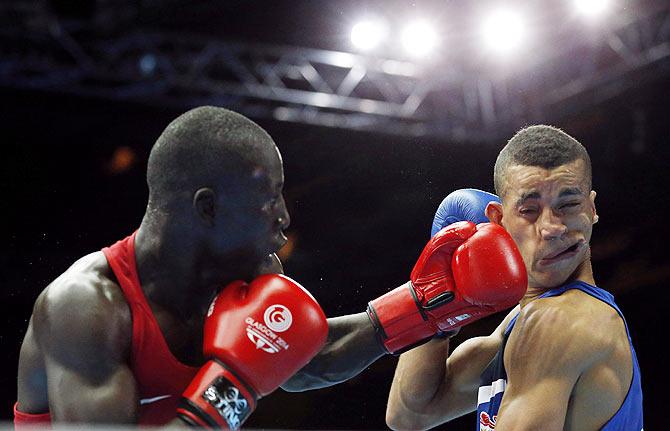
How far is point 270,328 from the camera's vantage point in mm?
2266

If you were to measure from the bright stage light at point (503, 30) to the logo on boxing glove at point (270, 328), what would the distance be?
4.89 m

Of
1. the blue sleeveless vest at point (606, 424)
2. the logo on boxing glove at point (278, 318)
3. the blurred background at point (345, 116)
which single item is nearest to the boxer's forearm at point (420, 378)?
the blue sleeveless vest at point (606, 424)

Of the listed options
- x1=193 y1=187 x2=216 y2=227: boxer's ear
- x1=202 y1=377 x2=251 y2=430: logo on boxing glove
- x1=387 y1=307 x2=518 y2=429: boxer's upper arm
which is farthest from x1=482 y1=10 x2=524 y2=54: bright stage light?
x1=202 y1=377 x2=251 y2=430: logo on boxing glove

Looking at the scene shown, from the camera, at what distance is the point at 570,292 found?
8.54ft

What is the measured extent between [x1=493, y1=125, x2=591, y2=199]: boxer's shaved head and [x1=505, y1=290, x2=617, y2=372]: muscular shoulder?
392 millimetres

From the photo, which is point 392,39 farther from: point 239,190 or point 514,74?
point 239,190

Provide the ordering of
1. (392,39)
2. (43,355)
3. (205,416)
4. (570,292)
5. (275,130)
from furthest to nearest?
1. (275,130)
2. (392,39)
3. (570,292)
4. (43,355)
5. (205,416)

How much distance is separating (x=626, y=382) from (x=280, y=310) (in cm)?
99

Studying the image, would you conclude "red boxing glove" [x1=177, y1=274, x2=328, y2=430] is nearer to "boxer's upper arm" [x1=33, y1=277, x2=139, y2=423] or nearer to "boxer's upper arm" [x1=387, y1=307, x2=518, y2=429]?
"boxer's upper arm" [x1=33, y1=277, x2=139, y2=423]

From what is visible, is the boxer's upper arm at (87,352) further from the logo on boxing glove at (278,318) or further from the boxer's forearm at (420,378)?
the boxer's forearm at (420,378)

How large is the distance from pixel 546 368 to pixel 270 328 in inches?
29.8

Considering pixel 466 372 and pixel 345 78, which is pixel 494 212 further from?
pixel 345 78

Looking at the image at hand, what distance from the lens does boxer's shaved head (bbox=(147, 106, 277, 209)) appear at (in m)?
2.31

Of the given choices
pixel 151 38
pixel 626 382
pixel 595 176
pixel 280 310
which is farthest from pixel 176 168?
pixel 595 176
